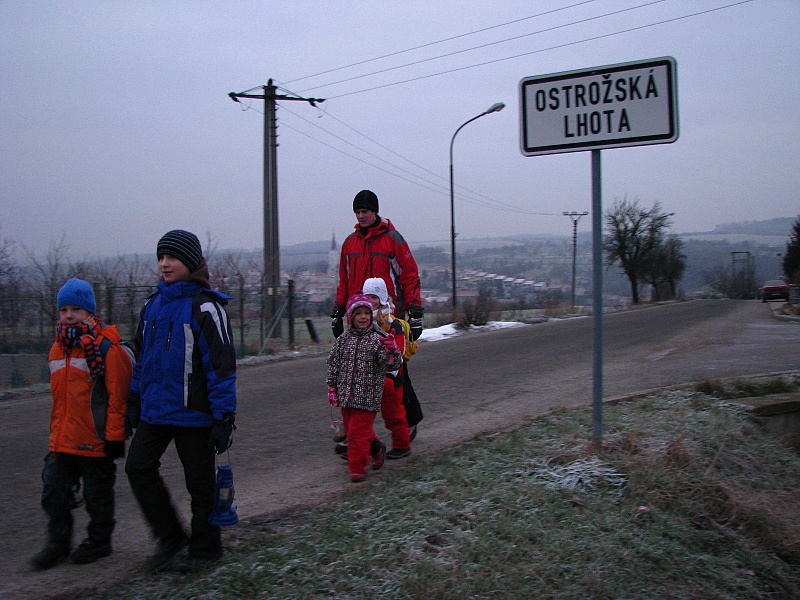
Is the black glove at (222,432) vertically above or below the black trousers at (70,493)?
above

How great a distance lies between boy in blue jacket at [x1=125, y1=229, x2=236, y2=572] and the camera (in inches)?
126

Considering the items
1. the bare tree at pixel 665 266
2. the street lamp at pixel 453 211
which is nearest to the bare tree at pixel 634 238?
the bare tree at pixel 665 266

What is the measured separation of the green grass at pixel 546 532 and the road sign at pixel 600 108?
6.63 ft

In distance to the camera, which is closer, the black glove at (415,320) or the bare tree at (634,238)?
the black glove at (415,320)

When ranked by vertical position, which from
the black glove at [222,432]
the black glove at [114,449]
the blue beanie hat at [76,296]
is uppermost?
the blue beanie hat at [76,296]

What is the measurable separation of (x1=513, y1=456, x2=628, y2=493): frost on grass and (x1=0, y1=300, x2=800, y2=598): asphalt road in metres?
1.15

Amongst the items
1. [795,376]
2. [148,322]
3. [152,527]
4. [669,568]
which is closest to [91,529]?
[152,527]

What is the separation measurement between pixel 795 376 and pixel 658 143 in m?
4.68

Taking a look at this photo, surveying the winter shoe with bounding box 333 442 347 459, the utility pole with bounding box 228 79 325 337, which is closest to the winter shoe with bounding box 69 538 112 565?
the winter shoe with bounding box 333 442 347 459

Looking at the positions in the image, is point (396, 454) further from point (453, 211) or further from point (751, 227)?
point (751, 227)

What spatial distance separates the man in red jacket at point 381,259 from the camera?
516 cm

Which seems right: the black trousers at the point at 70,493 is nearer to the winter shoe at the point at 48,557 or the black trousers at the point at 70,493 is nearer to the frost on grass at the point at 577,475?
the winter shoe at the point at 48,557

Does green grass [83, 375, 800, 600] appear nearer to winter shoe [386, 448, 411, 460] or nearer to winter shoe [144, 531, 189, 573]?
winter shoe [144, 531, 189, 573]

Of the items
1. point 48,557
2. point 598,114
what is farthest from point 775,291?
point 48,557
